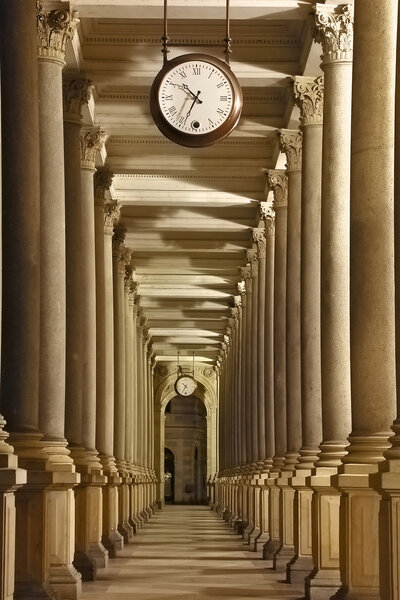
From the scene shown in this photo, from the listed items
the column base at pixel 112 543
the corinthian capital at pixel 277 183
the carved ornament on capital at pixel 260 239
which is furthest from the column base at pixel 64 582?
Result: the carved ornament on capital at pixel 260 239

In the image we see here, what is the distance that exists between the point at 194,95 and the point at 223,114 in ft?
1.89

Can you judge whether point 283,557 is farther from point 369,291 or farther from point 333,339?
point 369,291

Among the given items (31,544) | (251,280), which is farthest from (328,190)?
(251,280)

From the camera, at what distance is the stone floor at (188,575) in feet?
73.7

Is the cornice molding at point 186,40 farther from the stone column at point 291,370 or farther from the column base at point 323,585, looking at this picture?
the column base at point 323,585

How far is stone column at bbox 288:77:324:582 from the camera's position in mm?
25312

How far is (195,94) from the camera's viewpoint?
749 inches

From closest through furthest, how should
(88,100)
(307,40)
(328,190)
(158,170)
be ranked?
(328,190)
(307,40)
(88,100)
(158,170)

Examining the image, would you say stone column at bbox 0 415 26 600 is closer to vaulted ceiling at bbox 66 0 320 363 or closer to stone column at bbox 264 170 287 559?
vaulted ceiling at bbox 66 0 320 363

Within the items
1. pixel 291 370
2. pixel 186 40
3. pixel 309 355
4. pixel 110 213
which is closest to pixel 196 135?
pixel 309 355

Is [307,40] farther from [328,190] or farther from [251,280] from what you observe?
[251,280]

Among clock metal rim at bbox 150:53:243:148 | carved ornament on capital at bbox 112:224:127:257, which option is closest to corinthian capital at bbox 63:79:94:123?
clock metal rim at bbox 150:53:243:148

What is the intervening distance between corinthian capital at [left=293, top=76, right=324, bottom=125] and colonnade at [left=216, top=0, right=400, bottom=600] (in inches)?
1.2

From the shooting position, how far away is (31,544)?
17.5 meters
